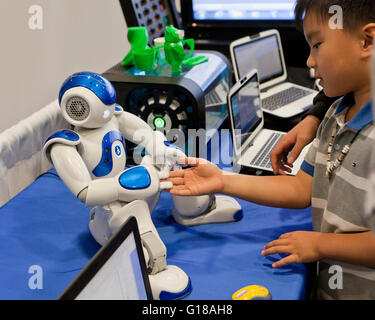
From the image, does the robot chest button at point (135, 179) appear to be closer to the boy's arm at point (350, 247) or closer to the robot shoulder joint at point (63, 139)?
the robot shoulder joint at point (63, 139)

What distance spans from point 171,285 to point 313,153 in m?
0.42

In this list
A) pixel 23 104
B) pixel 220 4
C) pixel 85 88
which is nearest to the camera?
pixel 85 88

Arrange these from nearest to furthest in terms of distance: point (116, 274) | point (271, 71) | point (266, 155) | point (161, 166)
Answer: point (116, 274)
point (161, 166)
point (266, 155)
point (271, 71)

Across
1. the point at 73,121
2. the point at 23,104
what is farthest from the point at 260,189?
the point at 23,104

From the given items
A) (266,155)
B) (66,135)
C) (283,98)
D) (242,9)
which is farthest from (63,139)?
(242,9)

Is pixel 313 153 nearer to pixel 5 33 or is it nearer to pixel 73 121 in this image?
pixel 73 121

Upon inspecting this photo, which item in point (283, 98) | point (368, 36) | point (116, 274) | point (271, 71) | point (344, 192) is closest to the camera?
point (116, 274)

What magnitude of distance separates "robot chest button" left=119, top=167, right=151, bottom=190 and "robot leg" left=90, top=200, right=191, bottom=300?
0.05 m

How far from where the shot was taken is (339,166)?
894 millimetres

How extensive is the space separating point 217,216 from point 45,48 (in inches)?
38.8

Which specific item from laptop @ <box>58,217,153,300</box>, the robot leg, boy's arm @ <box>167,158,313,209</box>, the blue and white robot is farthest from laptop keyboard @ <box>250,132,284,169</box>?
laptop @ <box>58,217,153,300</box>

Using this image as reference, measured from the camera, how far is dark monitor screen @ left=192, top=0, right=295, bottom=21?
2031 millimetres

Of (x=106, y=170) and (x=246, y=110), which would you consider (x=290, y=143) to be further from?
(x=106, y=170)
